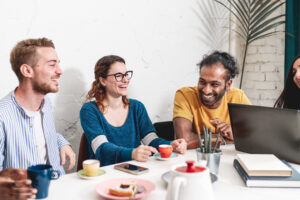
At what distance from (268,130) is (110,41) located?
1422mm

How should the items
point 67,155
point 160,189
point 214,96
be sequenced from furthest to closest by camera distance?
point 214,96 → point 67,155 → point 160,189

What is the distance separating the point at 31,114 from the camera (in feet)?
4.82

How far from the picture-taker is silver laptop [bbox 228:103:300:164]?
1203 millimetres

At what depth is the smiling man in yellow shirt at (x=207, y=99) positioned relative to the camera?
1.90 m

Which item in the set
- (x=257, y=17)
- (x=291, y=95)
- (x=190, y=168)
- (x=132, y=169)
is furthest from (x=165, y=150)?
(x=257, y=17)

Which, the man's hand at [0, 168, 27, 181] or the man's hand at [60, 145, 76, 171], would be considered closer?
the man's hand at [0, 168, 27, 181]

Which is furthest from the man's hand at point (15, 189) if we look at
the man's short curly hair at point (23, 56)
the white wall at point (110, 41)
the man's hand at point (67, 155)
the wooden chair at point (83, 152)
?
the white wall at point (110, 41)

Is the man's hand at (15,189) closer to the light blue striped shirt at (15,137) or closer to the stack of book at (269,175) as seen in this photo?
the light blue striped shirt at (15,137)

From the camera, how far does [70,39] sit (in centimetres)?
200

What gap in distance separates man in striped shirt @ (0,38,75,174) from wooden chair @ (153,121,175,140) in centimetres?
74

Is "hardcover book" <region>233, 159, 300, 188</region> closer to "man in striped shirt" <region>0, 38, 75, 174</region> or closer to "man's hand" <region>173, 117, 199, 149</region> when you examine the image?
"man's hand" <region>173, 117, 199, 149</region>

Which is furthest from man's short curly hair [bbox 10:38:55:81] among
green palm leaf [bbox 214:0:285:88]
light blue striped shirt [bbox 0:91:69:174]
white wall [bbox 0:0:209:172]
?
green palm leaf [bbox 214:0:285:88]

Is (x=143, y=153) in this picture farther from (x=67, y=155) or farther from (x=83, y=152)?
(x=83, y=152)

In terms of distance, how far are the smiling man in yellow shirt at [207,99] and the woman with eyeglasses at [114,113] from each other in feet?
0.71
